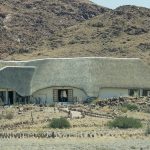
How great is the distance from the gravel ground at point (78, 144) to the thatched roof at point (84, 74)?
2796cm

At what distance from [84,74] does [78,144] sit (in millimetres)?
32051

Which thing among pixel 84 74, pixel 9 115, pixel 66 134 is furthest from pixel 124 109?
pixel 66 134

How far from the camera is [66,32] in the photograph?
112500mm

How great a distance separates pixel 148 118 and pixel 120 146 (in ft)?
57.7

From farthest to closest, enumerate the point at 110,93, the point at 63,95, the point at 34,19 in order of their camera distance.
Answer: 1. the point at 34,19
2. the point at 63,95
3. the point at 110,93

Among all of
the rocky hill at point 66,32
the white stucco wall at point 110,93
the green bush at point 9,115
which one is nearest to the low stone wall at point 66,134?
the green bush at point 9,115

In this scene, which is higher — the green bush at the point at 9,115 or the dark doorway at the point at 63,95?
the dark doorway at the point at 63,95

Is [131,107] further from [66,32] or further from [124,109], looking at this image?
[66,32]

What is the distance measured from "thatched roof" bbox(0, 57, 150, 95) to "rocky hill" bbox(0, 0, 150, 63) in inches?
936

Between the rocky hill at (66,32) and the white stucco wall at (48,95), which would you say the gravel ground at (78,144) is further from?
the rocky hill at (66,32)

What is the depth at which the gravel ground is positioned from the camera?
33969mm

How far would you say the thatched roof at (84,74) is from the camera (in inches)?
2621

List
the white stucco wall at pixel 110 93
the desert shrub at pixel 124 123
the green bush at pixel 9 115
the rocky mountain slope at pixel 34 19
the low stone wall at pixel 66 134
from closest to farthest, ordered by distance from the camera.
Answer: the low stone wall at pixel 66 134
the desert shrub at pixel 124 123
the green bush at pixel 9 115
the white stucco wall at pixel 110 93
the rocky mountain slope at pixel 34 19

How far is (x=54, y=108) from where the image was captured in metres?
56.3
